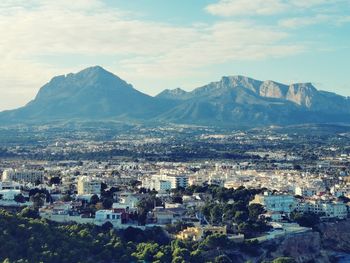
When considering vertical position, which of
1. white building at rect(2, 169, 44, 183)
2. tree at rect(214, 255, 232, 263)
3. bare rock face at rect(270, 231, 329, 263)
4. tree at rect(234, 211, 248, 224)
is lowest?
bare rock face at rect(270, 231, 329, 263)

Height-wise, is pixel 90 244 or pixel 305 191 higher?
pixel 90 244

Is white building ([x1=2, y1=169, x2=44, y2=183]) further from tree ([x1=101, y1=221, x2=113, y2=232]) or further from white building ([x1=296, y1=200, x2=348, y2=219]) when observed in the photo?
tree ([x1=101, y1=221, x2=113, y2=232])

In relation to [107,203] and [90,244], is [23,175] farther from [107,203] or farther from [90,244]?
[90,244]

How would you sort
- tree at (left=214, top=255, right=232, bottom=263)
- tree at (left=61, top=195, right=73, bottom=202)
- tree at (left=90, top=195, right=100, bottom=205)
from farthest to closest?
tree at (left=61, top=195, right=73, bottom=202) < tree at (left=90, top=195, right=100, bottom=205) < tree at (left=214, top=255, right=232, bottom=263)

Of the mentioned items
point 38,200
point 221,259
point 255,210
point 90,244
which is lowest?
point 221,259

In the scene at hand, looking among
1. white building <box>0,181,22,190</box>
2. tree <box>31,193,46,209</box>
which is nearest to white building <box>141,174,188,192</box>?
white building <box>0,181,22,190</box>

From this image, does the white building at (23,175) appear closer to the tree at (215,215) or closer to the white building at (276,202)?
the white building at (276,202)

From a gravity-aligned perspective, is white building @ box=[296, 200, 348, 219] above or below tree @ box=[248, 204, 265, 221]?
below

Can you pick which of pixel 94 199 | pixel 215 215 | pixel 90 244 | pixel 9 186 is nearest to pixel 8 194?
pixel 94 199

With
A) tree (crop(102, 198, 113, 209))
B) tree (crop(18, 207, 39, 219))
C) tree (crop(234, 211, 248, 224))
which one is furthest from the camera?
tree (crop(102, 198, 113, 209))

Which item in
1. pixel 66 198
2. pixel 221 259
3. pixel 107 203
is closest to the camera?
pixel 221 259

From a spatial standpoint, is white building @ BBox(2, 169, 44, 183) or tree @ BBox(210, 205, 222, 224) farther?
white building @ BBox(2, 169, 44, 183)
